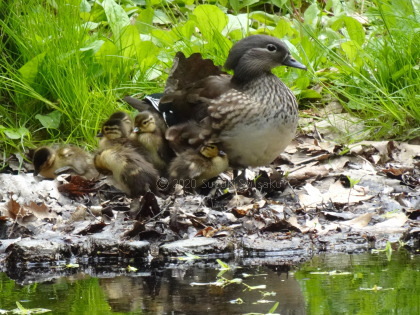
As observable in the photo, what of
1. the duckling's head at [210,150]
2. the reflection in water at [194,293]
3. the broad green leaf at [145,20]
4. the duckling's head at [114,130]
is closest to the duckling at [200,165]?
the duckling's head at [210,150]

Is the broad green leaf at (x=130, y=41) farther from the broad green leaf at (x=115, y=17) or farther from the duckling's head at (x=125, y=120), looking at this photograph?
the duckling's head at (x=125, y=120)

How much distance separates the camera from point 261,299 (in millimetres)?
4238

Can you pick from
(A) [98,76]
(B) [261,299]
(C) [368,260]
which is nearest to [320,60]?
(A) [98,76]

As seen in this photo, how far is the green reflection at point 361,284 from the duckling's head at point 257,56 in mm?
1717

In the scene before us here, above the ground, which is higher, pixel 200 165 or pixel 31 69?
pixel 31 69

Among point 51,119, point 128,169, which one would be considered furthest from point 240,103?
point 51,119

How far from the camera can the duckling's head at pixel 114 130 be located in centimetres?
650

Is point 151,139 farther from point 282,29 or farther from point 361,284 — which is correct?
point 282,29

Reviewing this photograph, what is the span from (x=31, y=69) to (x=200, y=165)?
72.4 inches

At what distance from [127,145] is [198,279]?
1.91 m

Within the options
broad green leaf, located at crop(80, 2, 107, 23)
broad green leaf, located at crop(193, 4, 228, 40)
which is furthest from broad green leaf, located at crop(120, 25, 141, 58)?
broad green leaf, located at crop(80, 2, 107, 23)

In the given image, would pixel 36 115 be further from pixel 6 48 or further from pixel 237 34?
pixel 237 34

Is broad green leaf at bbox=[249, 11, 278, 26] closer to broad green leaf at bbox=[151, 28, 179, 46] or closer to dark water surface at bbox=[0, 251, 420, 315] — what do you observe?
broad green leaf at bbox=[151, 28, 179, 46]

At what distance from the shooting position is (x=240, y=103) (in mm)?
6113
